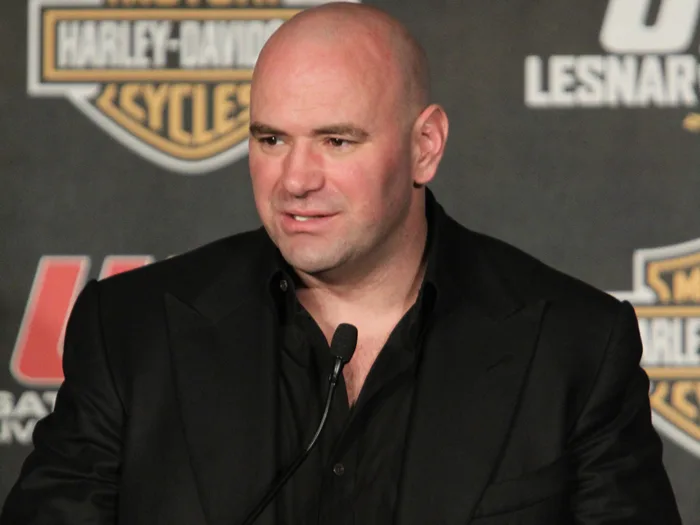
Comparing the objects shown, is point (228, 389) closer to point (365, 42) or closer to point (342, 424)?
point (342, 424)

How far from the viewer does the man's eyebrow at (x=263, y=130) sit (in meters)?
1.67

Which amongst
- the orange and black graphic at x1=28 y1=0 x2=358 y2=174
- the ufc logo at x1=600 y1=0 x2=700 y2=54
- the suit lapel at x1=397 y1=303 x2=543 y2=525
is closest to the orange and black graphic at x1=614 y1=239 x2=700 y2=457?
the ufc logo at x1=600 y1=0 x2=700 y2=54

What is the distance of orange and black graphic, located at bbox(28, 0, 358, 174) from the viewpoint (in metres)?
2.59

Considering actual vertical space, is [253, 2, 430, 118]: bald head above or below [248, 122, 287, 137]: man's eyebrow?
above

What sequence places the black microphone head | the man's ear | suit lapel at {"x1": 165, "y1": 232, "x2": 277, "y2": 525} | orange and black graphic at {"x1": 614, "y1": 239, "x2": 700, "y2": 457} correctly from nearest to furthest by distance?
the black microphone head < suit lapel at {"x1": 165, "y1": 232, "x2": 277, "y2": 525} < the man's ear < orange and black graphic at {"x1": 614, "y1": 239, "x2": 700, "y2": 457}

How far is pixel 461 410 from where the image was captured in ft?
5.69

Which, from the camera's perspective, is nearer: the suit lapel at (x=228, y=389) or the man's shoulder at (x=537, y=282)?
the suit lapel at (x=228, y=389)

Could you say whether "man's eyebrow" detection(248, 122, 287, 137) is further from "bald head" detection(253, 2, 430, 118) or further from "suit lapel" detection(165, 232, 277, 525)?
"suit lapel" detection(165, 232, 277, 525)

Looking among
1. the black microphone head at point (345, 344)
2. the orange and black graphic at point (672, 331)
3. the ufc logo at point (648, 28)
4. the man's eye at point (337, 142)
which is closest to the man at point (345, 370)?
the man's eye at point (337, 142)

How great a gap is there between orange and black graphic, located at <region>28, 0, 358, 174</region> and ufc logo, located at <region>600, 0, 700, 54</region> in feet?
2.11

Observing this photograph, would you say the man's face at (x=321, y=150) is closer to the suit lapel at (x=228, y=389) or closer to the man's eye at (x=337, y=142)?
the man's eye at (x=337, y=142)

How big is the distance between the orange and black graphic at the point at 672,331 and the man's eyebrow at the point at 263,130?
1125mm

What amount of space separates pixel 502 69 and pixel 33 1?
101cm


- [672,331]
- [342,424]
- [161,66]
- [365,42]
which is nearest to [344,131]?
[365,42]
